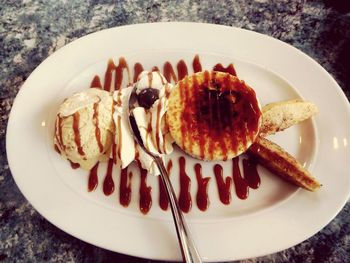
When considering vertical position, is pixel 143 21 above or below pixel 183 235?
above

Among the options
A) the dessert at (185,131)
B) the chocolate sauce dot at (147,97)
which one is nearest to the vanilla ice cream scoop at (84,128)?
the dessert at (185,131)

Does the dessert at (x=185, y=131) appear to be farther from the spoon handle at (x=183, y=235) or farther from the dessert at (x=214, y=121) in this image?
the spoon handle at (x=183, y=235)

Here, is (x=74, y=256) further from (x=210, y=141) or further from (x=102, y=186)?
(x=210, y=141)

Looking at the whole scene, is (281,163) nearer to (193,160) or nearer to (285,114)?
(285,114)

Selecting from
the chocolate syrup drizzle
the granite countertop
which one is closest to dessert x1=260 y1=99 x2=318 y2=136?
the chocolate syrup drizzle

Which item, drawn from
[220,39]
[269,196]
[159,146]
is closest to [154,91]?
[159,146]

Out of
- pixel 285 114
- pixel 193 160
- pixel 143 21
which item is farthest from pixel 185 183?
pixel 143 21
